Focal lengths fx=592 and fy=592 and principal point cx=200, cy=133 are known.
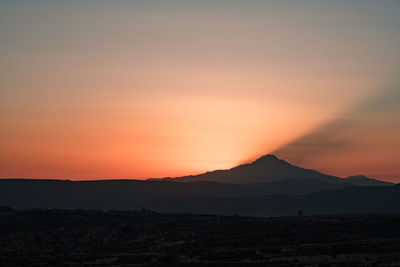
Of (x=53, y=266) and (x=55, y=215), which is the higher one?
(x=55, y=215)

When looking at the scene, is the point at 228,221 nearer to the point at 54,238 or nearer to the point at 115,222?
the point at 115,222

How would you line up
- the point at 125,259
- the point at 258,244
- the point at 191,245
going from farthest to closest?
the point at 191,245, the point at 258,244, the point at 125,259

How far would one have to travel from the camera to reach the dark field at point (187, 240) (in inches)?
2975

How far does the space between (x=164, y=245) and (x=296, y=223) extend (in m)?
29.0

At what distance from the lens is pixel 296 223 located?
4675 inches

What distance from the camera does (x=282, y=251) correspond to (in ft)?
266

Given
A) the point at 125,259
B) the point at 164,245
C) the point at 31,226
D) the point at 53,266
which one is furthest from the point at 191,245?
the point at 31,226

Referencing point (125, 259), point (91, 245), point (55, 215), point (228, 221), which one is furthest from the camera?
point (55, 215)

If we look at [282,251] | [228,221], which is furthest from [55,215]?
[282,251]

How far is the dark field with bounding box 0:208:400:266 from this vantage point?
7556 centimetres

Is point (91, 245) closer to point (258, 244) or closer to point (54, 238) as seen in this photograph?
point (54, 238)

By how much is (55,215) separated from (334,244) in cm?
7779

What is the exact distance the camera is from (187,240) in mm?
108062

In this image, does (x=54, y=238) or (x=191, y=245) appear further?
(x=54, y=238)
